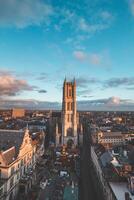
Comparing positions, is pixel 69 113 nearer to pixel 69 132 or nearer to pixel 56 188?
pixel 69 132

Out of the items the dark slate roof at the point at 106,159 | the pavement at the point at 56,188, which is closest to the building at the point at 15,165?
the pavement at the point at 56,188

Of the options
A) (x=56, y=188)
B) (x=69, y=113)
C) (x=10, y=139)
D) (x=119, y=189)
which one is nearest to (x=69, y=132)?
(x=69, y=113)

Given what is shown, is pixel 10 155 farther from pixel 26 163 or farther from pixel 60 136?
pixel 60 136

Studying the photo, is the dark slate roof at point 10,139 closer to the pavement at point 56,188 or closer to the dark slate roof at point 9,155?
the dark slate roof at point 9,155

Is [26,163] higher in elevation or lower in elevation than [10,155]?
lower

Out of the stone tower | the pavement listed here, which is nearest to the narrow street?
the pavement

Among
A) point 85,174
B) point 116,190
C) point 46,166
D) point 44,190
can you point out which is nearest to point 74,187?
point 44,190

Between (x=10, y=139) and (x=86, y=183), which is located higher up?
(x=10, y=139)
